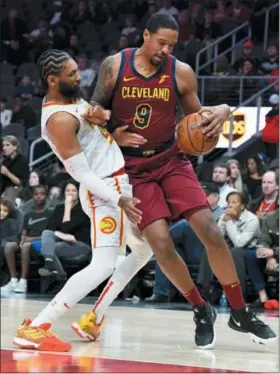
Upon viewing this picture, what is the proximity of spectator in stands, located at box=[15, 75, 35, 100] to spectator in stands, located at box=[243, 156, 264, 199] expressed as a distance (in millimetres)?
5968

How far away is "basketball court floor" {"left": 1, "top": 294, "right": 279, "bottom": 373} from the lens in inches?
173

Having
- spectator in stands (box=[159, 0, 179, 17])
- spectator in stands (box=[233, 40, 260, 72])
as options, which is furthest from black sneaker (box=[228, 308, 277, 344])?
spectator in stands (box=[159, 0, 179, 17])

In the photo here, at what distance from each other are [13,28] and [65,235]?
8.85 meters

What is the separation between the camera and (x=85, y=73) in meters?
14.9

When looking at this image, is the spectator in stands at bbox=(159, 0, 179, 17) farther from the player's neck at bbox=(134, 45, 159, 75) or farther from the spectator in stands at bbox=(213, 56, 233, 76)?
the player's neck at bbox=(134, 45, 159, 75)

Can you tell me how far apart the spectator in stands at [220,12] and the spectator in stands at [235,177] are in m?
5.68

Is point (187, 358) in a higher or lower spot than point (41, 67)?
lower

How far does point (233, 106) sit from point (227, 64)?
1.15 meters

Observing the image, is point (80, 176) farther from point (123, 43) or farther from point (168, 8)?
point (168, 8)

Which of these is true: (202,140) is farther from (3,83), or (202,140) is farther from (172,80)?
(3,83)

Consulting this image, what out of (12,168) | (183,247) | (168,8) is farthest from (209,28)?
(183,247)

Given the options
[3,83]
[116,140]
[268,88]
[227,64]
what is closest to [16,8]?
[3,83]

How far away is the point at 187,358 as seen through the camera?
15.7 feet

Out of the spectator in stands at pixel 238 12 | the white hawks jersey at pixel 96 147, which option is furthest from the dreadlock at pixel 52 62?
the spectator in stands at pixel 238 12
